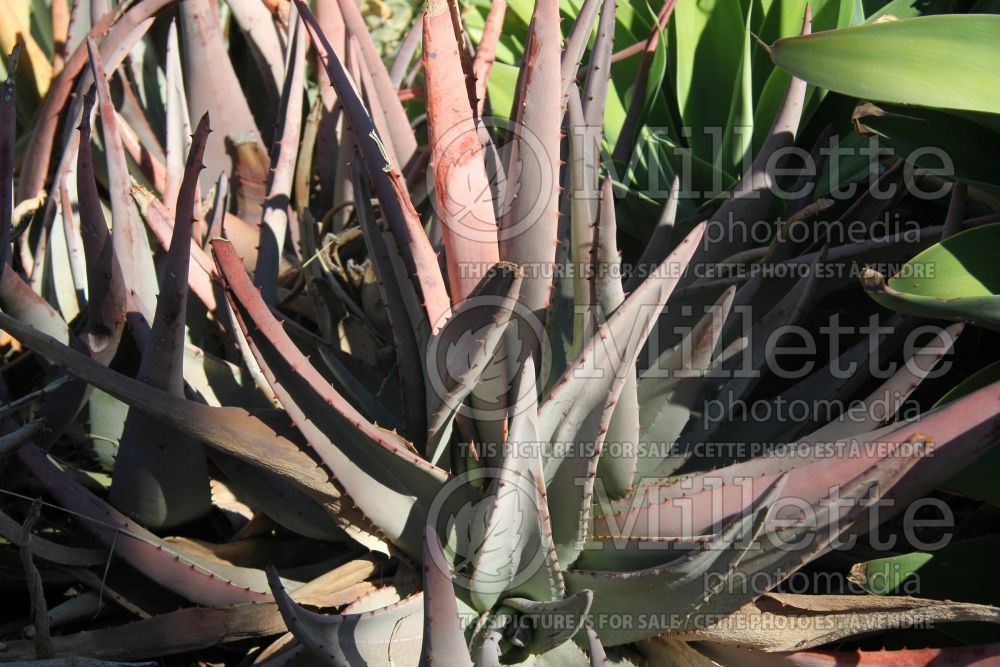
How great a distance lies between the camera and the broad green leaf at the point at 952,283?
818 mm

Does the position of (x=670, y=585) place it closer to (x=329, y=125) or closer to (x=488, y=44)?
(x=488, y=44)

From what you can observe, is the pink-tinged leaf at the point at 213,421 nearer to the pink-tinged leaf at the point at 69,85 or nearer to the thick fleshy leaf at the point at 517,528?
the thick fleshy leaf at the point at 517,528

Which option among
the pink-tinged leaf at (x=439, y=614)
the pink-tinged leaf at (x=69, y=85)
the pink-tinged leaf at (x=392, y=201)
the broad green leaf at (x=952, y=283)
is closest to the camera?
the pink-tinged leaf at (x=439, y=614)

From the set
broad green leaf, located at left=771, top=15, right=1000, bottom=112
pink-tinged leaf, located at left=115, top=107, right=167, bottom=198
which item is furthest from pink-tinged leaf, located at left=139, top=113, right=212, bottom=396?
broad green leaf, located at left=771, top=15, right=1000, bottom=112

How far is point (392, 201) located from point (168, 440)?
36cm

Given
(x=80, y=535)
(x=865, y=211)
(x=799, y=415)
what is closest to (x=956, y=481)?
(x=799, y=415)

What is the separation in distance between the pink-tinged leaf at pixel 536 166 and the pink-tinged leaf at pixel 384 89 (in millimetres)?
356

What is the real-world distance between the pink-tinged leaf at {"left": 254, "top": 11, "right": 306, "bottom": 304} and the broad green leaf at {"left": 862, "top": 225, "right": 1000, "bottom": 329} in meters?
0.75

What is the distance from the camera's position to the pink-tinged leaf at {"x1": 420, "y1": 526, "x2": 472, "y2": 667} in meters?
0.70

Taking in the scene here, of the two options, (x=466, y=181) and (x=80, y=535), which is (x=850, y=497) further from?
(x=80, y=535)

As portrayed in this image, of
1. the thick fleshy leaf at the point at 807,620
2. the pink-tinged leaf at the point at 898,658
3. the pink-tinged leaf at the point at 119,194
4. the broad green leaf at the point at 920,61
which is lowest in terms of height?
the pink-tinged leaf at the point at 898,658

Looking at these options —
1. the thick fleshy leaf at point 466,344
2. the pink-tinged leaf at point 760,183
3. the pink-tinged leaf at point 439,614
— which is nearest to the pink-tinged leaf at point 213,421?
the thick fleshy leaf at point 466,344

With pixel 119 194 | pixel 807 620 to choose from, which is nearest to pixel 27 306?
pixel 119 194

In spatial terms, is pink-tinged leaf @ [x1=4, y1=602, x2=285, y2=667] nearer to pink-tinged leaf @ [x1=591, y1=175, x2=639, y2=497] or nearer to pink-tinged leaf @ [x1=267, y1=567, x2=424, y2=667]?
pink-tinged leaf @ [x1=267, y1=567, x2=424, y2=667]
